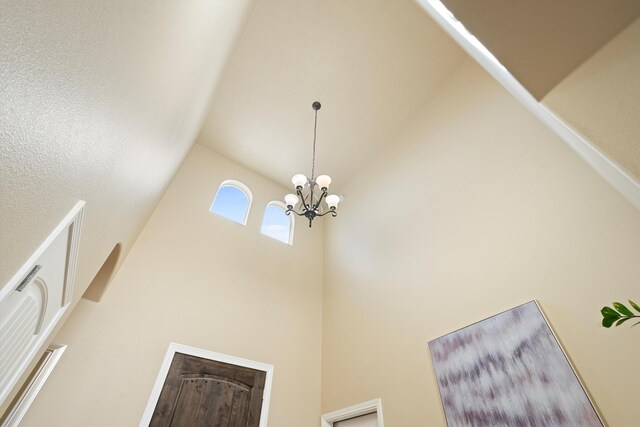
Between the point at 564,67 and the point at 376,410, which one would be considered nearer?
the point at 564,67

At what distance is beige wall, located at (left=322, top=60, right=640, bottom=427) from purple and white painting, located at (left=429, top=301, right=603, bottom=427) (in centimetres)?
10

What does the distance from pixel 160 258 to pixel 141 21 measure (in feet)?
10.1

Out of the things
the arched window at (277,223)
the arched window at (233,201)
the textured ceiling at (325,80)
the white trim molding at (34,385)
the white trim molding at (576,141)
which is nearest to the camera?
the white trim molding at (576,141)

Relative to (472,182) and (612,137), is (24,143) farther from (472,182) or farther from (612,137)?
(472,182)

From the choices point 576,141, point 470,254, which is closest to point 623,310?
point 576,141

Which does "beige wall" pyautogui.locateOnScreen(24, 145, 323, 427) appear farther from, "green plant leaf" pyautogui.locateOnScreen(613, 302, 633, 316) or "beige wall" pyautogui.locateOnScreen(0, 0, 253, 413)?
"green plant leaf" pyautogui.locateOnScreen(613, 302, 633, 316)

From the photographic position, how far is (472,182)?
3215mm

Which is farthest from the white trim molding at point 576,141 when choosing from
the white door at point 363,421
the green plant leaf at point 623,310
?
the white door at point 363,421

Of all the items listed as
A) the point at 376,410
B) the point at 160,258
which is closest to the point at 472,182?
the point at 376,410

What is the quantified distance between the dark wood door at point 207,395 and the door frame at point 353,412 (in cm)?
85

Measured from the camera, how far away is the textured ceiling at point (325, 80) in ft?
12.5

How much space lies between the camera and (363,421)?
128 inches

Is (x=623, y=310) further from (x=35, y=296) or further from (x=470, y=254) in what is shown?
(x=35, y=296)

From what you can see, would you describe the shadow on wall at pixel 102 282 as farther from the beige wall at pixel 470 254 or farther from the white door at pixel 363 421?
the white door at pixel 363 421
